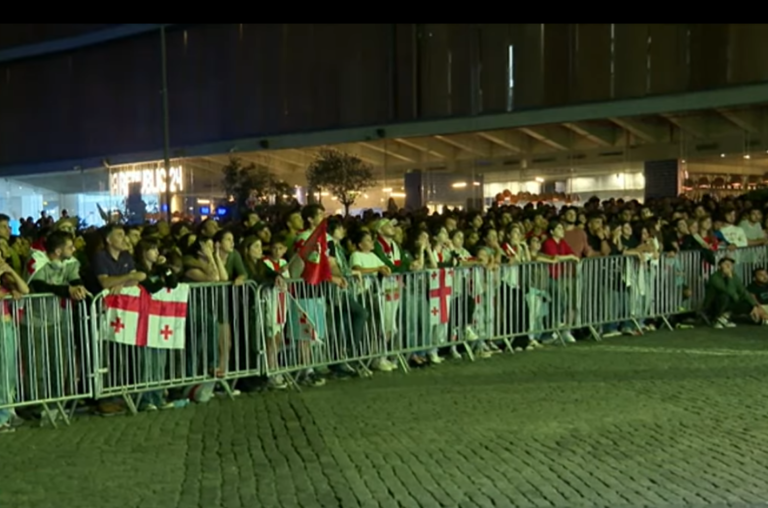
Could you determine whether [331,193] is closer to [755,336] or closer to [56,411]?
[755,336]

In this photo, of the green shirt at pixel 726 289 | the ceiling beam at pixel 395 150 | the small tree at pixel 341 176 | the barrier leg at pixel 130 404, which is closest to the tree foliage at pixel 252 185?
the small tree at pixel 341 176

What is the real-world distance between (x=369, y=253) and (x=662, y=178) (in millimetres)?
13522

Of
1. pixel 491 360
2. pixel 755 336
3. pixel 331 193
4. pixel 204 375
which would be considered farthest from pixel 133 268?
pixel 331 193

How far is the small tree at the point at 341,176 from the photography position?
23.7 meters

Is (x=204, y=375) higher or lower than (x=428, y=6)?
lower

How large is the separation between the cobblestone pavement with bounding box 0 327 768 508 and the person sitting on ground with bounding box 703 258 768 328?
3818 millimetres

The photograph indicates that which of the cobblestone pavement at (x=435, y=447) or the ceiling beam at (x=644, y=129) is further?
the ceiling beam at (x=644, y=129)

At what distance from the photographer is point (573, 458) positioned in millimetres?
6277

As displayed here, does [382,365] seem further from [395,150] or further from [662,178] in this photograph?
[395,150]

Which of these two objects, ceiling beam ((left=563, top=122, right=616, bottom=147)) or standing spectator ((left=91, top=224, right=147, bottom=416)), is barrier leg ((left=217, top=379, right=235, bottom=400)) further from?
ceiling beam ((left=563, top=122, right=616, bottom=147))

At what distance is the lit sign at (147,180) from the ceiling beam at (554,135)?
42.4 feet

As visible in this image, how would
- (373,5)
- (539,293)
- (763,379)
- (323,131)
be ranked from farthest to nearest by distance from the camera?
(323,131)
(373,5)
(539,293)
(763,379)

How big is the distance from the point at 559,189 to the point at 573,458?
59.1ft

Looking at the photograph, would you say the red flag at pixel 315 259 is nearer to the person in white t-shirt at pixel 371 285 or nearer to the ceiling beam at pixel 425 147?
the person in white t-shirt at pixel 371 285
